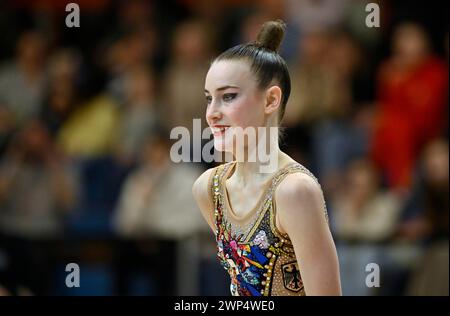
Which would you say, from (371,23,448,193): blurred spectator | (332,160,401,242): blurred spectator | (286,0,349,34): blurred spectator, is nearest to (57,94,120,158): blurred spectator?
(286,0,349,34): blurred spectator

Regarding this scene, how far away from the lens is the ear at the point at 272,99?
2.36m

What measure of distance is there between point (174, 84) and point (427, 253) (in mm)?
2370

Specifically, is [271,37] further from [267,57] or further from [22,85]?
[22,85]

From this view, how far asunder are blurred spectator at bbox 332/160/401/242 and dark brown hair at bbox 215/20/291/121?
3.56 meters

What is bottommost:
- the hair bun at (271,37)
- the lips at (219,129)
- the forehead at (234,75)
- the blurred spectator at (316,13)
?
the lips at (219,129)

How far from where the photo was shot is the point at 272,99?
7.80 ft

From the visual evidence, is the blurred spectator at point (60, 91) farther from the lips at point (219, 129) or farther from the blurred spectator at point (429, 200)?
the lips at point (219, 129)

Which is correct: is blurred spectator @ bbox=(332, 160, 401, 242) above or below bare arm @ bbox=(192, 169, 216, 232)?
above

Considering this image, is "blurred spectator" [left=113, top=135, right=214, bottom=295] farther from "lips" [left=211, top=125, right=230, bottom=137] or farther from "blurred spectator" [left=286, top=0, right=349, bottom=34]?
"lips" [left=211, top=125, right=230, bottom=137]

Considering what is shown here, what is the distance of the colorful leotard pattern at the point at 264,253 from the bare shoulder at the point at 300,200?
5cm

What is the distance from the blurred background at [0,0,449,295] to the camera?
5410 mm

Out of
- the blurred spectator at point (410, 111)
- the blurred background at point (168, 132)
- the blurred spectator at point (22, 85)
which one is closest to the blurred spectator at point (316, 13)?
the blurred background at point (168, 132)

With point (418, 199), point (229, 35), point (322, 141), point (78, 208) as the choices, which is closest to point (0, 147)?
point (78, 208)

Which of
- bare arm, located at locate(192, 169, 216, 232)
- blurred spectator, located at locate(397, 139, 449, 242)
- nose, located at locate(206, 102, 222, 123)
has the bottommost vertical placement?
bare arm, located at locate(192, 169, 216, 232)
